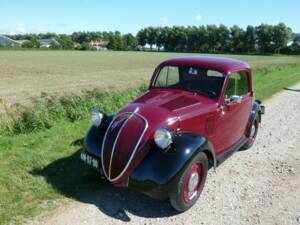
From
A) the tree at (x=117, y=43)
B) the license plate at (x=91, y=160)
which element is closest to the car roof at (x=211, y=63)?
the license plate at (x=91, y=160)

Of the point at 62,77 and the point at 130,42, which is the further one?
the point at 130,42

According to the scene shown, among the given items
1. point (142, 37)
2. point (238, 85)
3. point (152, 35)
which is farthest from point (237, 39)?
point (238, 85)

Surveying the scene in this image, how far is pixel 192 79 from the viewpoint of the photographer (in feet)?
15.9

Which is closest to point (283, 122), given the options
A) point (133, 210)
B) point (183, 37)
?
point (133, 210)

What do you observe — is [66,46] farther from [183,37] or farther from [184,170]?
[184,170]

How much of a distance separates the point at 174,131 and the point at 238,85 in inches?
73.6

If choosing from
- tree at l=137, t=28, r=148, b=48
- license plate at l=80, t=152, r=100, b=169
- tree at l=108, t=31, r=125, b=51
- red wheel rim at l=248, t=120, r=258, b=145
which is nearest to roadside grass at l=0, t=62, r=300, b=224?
license plate at l=80, t=152, r=100, b=169

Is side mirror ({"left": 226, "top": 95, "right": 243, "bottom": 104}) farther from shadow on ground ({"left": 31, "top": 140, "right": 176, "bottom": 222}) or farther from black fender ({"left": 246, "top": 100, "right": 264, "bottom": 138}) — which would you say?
shadow on ground ({"left": 31, "top": 140, "right": 176, "bottom": 222})

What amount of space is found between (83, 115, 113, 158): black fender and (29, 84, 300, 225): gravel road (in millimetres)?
589

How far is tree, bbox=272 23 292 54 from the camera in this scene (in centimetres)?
10300

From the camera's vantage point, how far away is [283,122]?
8.42 m

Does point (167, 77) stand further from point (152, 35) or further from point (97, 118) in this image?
point (152, 35)

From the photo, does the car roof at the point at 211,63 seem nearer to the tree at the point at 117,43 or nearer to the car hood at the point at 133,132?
the car hood at the point at 133,132

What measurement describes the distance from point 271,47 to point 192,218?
112908mm
